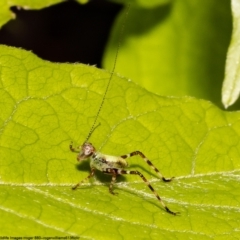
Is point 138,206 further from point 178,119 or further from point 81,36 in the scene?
point 81,36

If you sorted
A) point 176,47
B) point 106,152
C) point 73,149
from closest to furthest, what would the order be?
point 73,149 < point 106,152 < point 176,47

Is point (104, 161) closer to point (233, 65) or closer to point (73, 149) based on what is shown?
point (73, 149)

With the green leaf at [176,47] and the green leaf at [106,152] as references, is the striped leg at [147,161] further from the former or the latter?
the green leaf at [176,47]

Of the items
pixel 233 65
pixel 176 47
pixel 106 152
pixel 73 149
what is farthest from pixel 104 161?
pixel 176 47

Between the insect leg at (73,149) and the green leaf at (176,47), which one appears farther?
the green leaf at (176,47)

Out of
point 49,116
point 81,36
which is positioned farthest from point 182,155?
point 81,36

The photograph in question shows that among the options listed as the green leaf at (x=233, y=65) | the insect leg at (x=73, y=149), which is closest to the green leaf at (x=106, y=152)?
the insect leg at (x=73, y=149)
